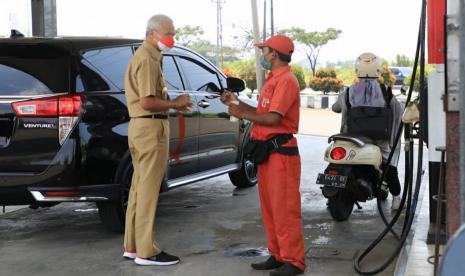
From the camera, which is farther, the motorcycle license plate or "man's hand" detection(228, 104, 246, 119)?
the motorcycle license plate

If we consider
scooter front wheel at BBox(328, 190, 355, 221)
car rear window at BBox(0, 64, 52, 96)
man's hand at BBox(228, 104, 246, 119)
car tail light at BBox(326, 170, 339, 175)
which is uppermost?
car rear window at BBox(0, 64, 52, 96)

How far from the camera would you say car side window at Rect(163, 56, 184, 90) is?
6629 millimetres

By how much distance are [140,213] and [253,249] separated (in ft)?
3.61

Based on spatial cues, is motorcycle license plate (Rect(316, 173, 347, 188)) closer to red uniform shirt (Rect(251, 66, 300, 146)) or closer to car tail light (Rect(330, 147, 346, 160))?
car tail light (Rect(330, 147, 346, 160))

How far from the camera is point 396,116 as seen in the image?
22.3 ft

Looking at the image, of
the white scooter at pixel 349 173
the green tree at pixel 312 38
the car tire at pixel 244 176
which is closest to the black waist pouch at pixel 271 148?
the white scooter at pixel 349 173

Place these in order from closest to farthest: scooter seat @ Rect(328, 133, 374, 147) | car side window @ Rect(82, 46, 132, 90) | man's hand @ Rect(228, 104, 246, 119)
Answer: man's hand @ Rect(228, 104, 246, 119) → car side window @ Rect(82, 46, 132, 90) → scooter seat @ Rect(328, 133, 374, 147)

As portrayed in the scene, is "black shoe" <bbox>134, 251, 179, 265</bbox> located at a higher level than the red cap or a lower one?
lower

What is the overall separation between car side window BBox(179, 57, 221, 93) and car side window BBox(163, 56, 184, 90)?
170 mm

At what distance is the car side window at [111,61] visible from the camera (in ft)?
18.8

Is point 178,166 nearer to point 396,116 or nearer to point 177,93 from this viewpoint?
point 177,93

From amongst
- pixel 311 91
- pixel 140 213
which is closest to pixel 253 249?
pixel 140 213

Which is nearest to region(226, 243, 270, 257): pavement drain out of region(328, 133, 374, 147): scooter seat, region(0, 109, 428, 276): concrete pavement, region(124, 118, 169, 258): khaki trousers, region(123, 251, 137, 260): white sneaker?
region(0, 109, 428, 276): concrete pavement

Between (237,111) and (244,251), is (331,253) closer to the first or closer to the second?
(244,251)
